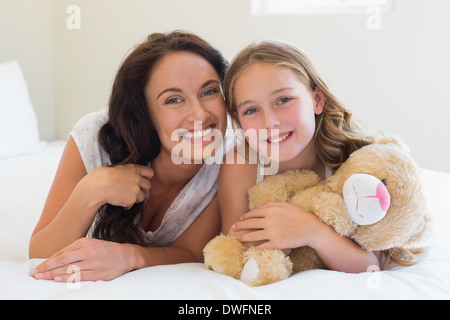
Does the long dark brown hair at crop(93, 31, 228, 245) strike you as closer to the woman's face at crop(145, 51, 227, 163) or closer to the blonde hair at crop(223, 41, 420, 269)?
the woman's face at crop(145, 51, 227, 163)

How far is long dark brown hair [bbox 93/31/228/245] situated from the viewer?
4.35 feet

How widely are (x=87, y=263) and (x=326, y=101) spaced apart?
0.72 meters

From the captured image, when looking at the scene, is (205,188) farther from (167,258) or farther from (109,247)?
(109,247)

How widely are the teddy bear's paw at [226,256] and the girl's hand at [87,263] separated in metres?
0.20

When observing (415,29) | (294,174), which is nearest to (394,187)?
(294,174)

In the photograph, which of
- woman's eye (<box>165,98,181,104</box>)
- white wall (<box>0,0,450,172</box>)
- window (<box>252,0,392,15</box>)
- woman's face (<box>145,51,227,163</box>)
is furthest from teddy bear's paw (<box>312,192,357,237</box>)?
window (<box>252,0,392,15</box>)

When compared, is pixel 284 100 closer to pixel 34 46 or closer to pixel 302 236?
pixel 302 236

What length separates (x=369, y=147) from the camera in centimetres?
112

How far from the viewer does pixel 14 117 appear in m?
2.48

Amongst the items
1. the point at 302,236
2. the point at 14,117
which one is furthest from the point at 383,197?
the point at 14,117

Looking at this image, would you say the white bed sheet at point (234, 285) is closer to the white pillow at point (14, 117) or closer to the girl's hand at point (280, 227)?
the girl's hand at point (280, 227)

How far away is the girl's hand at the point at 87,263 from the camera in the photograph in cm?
101

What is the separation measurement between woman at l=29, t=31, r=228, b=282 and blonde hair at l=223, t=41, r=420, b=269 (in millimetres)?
96

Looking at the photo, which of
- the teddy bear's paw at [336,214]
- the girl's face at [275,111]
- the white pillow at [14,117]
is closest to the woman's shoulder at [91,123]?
the girl's face at [275,111]
